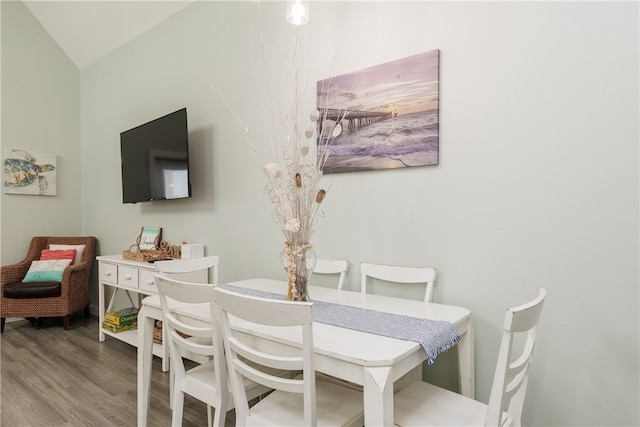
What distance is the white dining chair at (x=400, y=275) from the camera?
1.90 m

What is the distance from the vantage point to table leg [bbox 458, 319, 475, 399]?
1.64 meters

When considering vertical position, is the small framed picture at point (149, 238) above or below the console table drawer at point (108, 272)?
above

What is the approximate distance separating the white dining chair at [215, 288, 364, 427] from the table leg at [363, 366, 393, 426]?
0.17m

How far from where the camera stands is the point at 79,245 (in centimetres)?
416

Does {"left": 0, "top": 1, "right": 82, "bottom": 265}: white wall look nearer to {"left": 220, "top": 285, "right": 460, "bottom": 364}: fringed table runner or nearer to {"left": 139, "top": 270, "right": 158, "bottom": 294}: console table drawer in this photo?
{"left": 139, "top": 270, "right": 158, "bottom": 294}: console table drawer

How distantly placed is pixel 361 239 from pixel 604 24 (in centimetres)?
147

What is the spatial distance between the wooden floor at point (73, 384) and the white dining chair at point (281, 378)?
91 centimetres

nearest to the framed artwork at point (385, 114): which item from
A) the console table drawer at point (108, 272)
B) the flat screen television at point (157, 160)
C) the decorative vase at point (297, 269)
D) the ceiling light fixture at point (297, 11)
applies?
the ceiling light fixture at point (297, 11)

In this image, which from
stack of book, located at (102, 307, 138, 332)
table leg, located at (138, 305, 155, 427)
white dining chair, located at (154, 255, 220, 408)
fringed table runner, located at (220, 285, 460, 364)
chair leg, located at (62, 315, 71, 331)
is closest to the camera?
fringed table runner, located at (220, 285, 460, 364)

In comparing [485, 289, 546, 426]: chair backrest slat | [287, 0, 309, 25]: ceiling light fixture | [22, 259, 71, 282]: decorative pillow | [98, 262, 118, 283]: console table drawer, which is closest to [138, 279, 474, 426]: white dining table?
[485, 289, 546, 426]: chair backrest slat

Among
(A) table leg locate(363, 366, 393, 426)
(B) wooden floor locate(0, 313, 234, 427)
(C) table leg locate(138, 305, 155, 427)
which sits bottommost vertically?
(B) wooden floor locate(0, 313, 234, 427)

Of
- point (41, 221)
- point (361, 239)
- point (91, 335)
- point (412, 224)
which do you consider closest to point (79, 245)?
point (41, 221)

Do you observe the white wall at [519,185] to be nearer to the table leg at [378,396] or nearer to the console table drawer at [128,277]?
the table leg at [378,396]

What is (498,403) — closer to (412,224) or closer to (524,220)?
(524,220)
